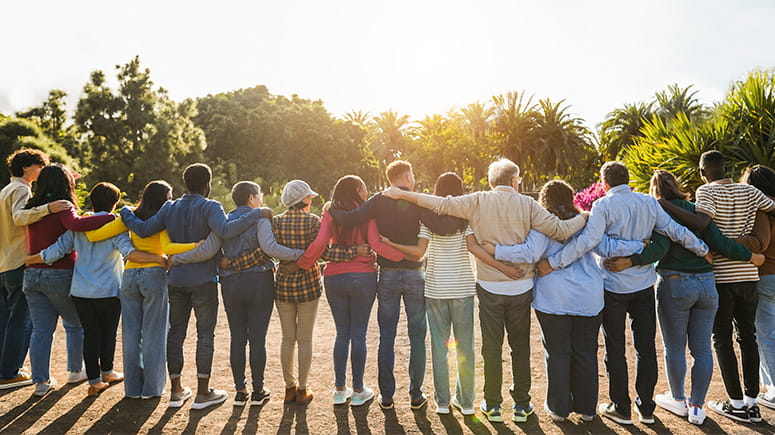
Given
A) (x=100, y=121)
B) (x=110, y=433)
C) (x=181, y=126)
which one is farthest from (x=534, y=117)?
(x=110, y=433)

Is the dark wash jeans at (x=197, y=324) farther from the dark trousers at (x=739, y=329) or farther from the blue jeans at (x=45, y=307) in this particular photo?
the dark trousers at (x=739, y=329)

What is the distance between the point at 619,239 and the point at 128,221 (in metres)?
3.99

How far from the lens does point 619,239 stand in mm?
3850

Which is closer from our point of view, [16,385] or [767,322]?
[767,322]

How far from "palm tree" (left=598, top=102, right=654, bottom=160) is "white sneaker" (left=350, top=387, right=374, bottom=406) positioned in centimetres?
3354

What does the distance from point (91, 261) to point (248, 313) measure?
61.3 inches

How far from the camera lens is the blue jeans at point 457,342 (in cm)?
392

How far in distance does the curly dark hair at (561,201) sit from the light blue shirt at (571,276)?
0.67ft

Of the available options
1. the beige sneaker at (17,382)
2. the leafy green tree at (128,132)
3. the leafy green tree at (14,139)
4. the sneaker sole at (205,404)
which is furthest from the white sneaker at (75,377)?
the leafy green tree at (128,132)

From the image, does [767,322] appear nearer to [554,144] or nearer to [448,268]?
[448,268]

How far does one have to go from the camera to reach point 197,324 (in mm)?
4180

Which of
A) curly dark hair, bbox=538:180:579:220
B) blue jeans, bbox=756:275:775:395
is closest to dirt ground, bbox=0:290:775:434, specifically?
blue jeans, bbox=756:275:775:395

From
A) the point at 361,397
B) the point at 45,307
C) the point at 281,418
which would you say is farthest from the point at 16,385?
the point at 361,397

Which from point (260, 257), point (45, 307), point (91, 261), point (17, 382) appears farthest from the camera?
point (17, 382)
